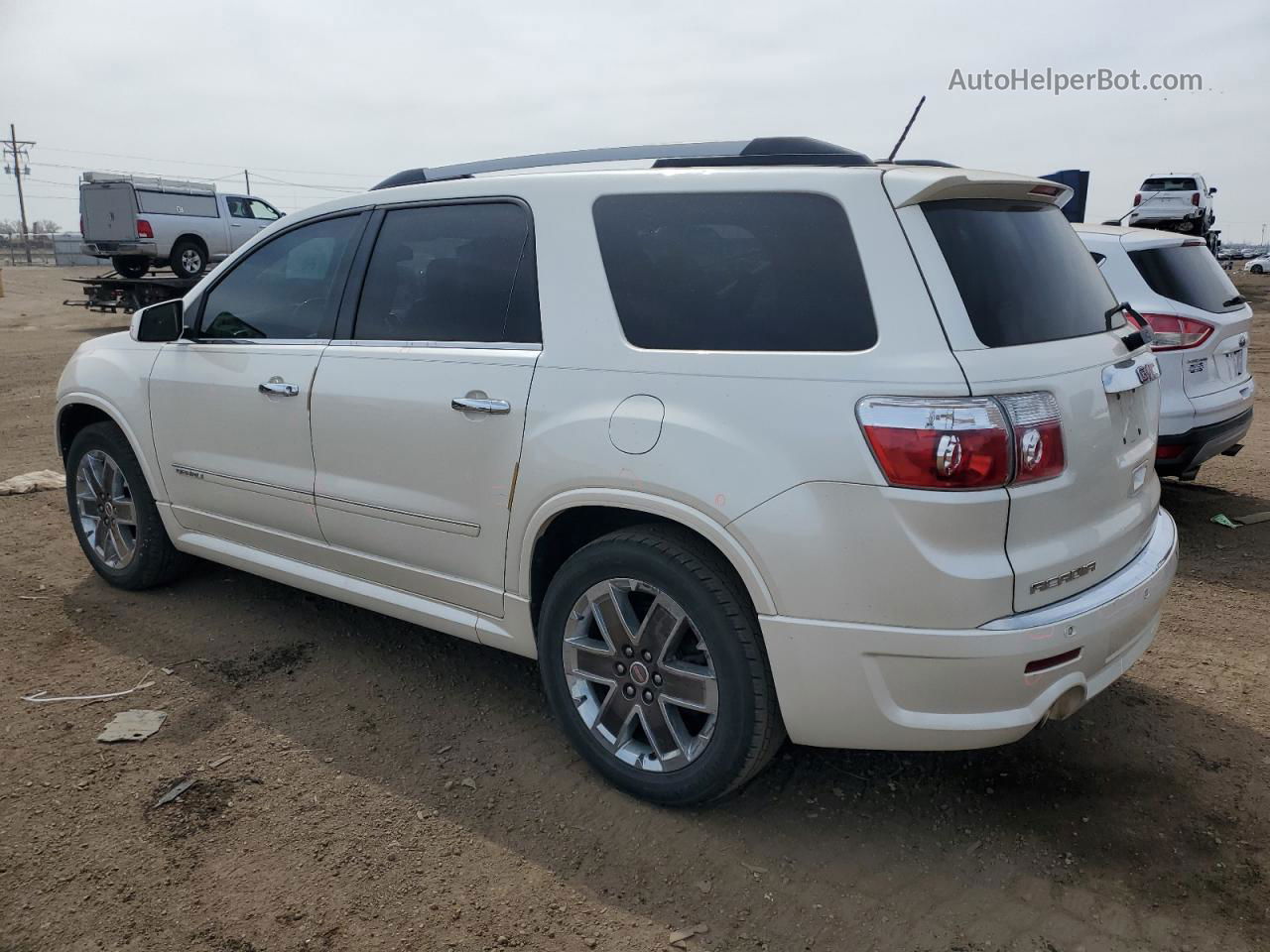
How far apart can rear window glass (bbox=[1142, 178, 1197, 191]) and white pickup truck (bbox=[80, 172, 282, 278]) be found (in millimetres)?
23151

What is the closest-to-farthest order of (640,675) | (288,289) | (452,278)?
(640,675)
(452,278)
(288,289)

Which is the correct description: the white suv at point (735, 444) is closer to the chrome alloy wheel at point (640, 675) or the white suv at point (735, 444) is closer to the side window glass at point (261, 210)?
the chrome alloy wheel at point (640, 675)

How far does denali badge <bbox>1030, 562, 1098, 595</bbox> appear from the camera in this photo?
2516 mm

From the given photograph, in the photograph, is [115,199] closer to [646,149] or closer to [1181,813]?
[646,149]

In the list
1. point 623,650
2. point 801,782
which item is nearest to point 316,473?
point 623,650

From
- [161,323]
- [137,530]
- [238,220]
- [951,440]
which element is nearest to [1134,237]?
[951,440]

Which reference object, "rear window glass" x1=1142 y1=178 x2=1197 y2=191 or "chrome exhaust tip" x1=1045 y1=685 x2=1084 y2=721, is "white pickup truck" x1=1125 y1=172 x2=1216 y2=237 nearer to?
"rear window glass" x1=1142 y1=178 x2=1197 y2=191

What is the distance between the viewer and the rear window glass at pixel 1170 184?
1064 inches

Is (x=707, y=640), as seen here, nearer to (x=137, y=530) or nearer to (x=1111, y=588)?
(x=1111, y=588)

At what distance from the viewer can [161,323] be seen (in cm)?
436

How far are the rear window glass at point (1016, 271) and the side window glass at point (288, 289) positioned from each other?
89.6 inches

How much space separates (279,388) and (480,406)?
1.10 metres

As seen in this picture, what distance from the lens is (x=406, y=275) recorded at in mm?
3605

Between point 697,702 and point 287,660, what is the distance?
80.5 inches
